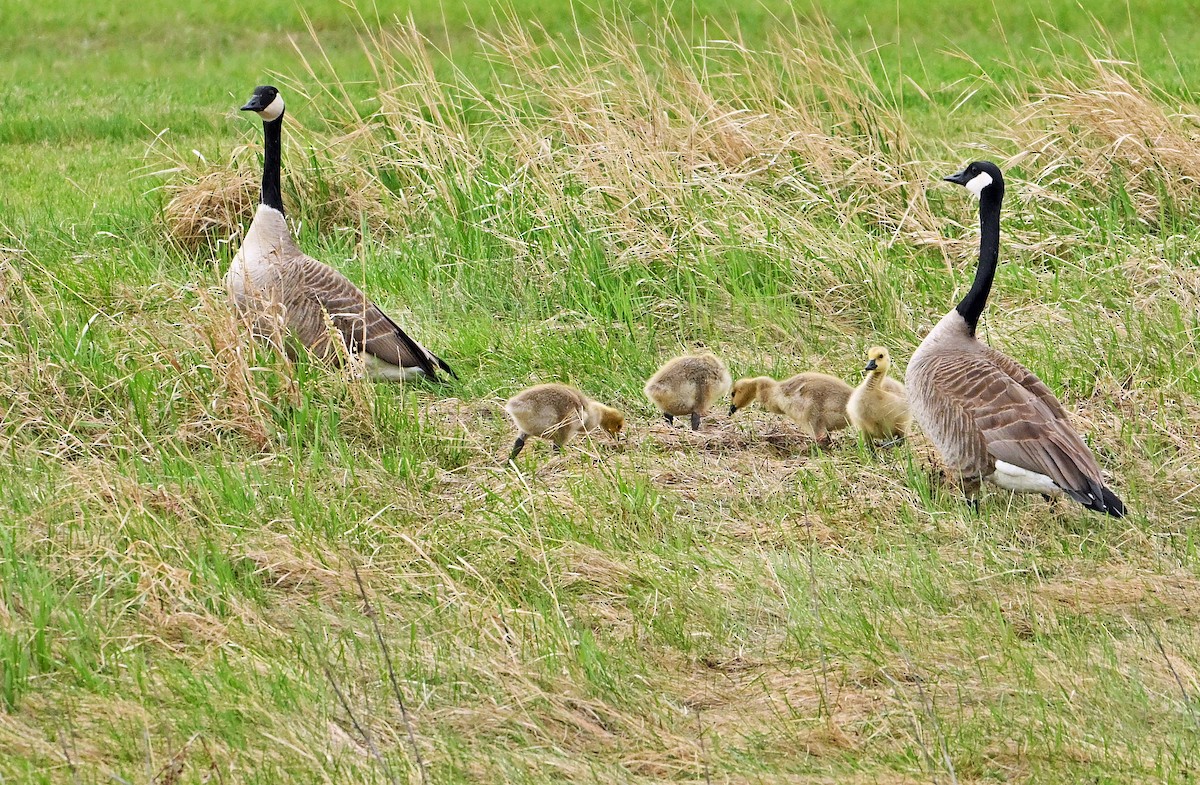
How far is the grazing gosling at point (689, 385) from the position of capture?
6457 mm

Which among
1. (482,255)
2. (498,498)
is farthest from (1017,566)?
(482,255)

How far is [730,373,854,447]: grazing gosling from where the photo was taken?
6219 mm

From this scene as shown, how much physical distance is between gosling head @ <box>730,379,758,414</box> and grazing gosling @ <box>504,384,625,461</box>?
2.34ft

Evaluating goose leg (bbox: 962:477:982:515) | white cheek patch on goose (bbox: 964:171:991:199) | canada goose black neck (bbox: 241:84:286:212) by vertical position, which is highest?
canada goose black neck (bbox: 241:84:286:212)

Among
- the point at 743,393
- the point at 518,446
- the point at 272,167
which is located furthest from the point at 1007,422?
the point at 272,167

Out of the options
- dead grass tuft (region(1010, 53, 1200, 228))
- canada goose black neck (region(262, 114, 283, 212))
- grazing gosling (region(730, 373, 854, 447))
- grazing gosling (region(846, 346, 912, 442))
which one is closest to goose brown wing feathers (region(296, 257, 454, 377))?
canada goose black neck (region(262, 114, 283, 212))

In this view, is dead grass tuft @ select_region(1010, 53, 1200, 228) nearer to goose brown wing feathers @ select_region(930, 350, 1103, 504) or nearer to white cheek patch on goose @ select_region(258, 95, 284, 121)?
goose brown wing feathers @ select_region(930, 350, 1103, 504)

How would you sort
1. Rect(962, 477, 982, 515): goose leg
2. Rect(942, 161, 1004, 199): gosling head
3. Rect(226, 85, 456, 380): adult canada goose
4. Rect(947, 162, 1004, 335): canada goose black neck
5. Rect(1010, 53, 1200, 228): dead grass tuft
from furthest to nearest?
Rect(1010, 53, 1200, 228): dead grass tuft → Rect(226, 85, 456, 380): adult canada goose → Rect(942, 161, 1004, 199): gosling head → Rect(947, 162, 1004, 335): canada goose black neck → Rect(962, 477, 982, 515): goose leg

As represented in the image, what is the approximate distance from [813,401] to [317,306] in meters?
2.70

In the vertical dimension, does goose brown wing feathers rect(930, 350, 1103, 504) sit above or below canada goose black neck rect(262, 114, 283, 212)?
below

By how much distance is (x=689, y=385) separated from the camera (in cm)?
647

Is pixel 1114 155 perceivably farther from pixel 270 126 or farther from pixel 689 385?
pixel 270 126

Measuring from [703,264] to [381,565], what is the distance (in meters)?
3.81

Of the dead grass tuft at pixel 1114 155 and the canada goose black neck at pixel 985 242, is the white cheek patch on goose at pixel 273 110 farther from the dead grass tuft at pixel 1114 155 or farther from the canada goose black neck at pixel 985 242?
the dead grass tuft at pixel 1114 155
